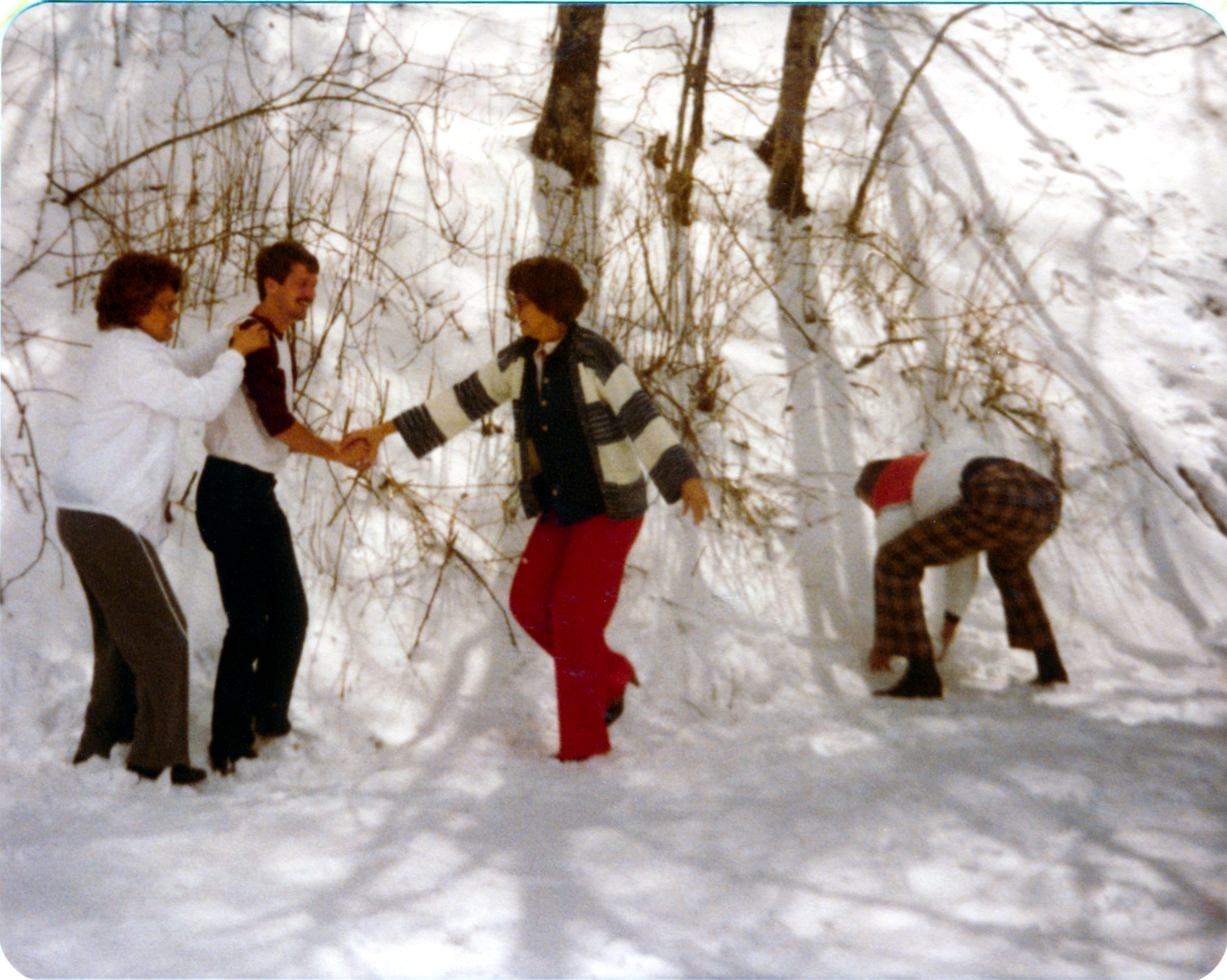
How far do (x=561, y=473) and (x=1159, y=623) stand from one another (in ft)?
5.01

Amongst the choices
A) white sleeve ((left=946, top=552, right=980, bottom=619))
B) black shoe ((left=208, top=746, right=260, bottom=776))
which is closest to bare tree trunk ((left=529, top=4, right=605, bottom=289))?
white sleeve ((left=946, top=552, right=980, bottom=619))

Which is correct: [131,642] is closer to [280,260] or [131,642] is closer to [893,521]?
[280,260]

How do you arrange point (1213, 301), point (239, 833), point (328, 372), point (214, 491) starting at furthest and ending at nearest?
point (328, 372) → point (1213, 301) → point (214, 491) → point (239, 833)

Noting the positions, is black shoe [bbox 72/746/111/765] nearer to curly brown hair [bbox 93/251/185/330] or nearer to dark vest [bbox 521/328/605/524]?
curly brown hair [bbox 93/251/185/330]

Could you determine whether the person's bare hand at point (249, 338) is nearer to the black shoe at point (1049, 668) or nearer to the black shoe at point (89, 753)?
the black shoe at point (89, 753)

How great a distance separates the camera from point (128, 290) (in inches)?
80.8

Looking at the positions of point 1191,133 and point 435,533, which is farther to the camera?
point 435,533

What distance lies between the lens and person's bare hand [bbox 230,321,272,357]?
212cm

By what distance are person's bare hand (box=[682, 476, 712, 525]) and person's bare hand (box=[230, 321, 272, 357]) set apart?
100cm

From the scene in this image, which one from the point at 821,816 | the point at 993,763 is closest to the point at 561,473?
the point at 821,816

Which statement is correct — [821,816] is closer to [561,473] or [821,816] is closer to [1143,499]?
[561,473]

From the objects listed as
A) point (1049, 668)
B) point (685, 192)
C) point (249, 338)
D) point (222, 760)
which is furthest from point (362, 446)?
point (1049, 668)

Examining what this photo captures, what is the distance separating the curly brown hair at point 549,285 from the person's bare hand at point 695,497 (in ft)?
1.61

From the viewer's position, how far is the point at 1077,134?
2486 millimetres
